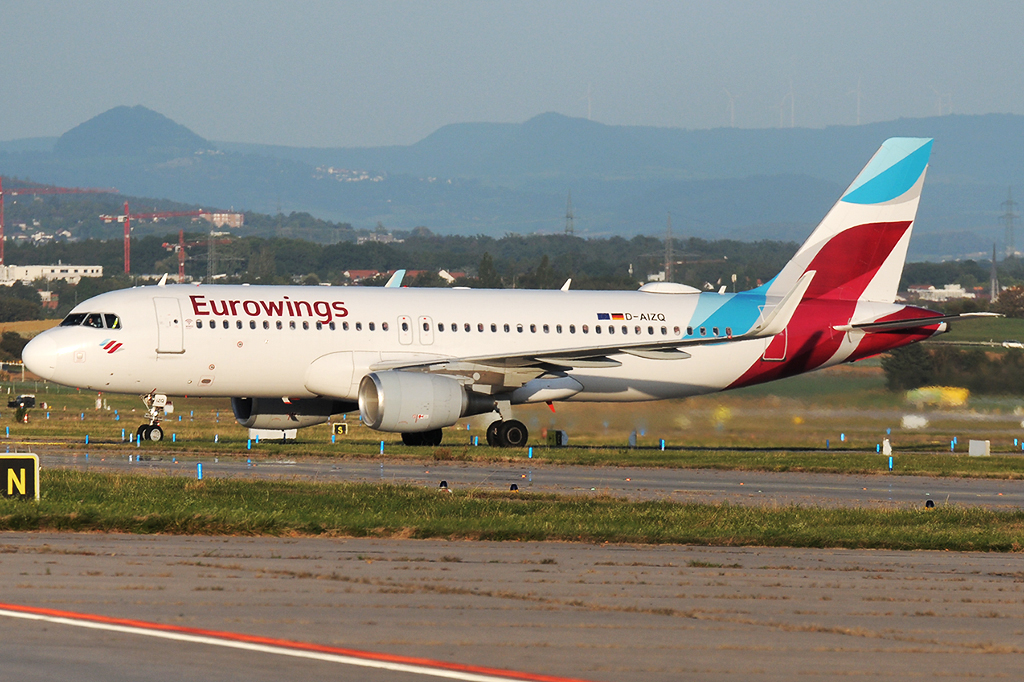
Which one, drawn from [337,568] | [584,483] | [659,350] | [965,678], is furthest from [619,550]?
[659,350]

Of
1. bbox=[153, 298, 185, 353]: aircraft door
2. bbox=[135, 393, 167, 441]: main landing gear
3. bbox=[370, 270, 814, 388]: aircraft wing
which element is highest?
bbox=[153, 298, 185, 353]: aircraft door

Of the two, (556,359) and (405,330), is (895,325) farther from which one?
(405,330)

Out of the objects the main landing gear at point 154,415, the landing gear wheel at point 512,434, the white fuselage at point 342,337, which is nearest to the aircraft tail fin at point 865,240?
the white fuselage at point 342,337

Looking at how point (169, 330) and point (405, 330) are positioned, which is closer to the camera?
point (169, 330)

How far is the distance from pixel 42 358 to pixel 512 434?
40.9ft

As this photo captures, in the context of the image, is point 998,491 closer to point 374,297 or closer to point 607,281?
point 374,297

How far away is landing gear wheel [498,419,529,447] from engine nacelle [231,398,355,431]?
416cm

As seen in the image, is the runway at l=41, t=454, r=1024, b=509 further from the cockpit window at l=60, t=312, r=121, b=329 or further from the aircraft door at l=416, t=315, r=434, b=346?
the aircraft door at l=416, t=315, r=434, b=346

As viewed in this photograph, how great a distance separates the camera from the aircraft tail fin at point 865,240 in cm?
4172

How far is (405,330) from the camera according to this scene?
37.0 m

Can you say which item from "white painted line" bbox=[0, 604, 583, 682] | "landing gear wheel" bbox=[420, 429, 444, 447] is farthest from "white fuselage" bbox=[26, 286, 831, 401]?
"white painted line" bbox=[0, 604, 583, 682]

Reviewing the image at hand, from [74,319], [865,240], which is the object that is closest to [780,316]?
[865,240]

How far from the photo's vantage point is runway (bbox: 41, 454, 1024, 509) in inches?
991

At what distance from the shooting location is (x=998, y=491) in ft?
91.8
